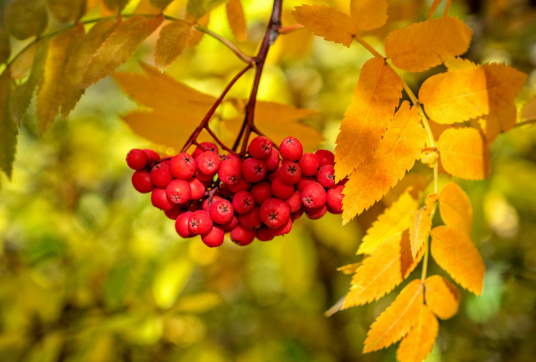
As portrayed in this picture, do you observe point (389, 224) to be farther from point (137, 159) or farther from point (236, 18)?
point (236, 18)

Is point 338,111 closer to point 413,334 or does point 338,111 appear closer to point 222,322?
point 413,334

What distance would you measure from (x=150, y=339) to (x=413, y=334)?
149 centimetres

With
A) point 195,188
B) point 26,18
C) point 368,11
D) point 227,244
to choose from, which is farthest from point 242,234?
point 227,244

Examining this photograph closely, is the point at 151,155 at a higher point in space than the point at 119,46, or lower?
lower

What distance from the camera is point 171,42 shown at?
968 millimetres

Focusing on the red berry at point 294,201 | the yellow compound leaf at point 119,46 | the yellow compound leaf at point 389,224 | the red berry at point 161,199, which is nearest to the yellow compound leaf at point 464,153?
the yellow compound leaf at point 389,224

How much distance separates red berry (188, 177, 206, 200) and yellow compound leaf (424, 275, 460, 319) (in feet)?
2.13

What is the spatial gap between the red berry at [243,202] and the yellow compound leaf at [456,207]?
50 cm

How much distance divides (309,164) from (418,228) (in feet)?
0.95

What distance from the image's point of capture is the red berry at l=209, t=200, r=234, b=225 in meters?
0.90

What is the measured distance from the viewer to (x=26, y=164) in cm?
289

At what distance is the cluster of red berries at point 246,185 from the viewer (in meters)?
0.88

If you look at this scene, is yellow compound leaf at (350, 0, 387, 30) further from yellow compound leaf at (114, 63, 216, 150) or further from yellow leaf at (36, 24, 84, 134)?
yellow leaf at (36, 24, 84, 134)

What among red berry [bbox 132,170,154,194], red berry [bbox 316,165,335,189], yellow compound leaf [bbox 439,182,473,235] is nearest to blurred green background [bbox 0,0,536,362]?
yellow compound leaf [bbox 439,182,473,235]
